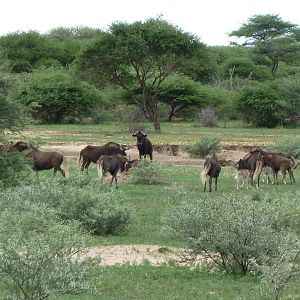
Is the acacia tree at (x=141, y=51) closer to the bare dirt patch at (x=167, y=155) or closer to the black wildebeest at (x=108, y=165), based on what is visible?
the bare dirt patch at (x=167, y=155)

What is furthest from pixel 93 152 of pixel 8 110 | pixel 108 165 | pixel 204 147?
pixel 204 147

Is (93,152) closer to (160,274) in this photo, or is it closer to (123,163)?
(123,163)

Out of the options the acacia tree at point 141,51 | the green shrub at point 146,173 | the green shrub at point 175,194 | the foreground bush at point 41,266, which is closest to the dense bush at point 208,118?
the acacia tree at point 141,51

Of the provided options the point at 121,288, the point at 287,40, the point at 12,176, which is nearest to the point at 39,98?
the point at 287,40

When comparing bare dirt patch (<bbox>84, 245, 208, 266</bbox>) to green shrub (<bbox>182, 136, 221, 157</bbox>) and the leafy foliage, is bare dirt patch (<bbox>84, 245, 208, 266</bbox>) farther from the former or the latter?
the leafy foliage

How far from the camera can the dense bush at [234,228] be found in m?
11.3

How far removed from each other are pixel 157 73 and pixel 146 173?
40.4m

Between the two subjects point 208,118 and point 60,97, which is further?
point 60,97

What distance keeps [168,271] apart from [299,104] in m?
46.3

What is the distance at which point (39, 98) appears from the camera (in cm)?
5784

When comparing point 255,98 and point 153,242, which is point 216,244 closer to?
point 153,242

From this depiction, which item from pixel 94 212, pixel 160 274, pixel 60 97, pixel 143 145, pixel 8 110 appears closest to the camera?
pixel 160 274

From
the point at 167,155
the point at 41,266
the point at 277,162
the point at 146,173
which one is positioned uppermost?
the point at 41,266

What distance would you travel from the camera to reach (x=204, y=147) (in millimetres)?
34188
